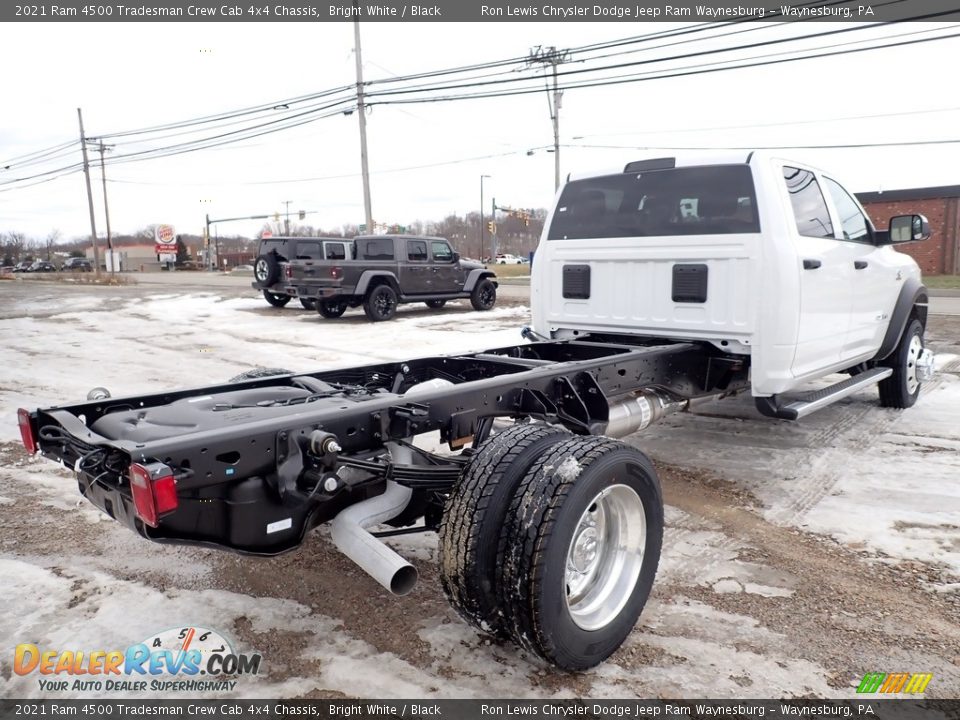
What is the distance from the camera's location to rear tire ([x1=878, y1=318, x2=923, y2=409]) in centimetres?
659

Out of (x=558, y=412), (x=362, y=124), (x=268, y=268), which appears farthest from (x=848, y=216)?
(x=362, y=124)

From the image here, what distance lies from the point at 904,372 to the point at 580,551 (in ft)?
17.4

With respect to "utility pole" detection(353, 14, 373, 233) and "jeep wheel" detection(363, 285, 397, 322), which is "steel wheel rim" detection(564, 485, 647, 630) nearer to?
"jeep wheel" detection(363, 285, 397, 322)

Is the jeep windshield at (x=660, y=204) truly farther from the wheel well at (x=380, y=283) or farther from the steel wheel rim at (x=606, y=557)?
the wheel well at (x=380, y=283)

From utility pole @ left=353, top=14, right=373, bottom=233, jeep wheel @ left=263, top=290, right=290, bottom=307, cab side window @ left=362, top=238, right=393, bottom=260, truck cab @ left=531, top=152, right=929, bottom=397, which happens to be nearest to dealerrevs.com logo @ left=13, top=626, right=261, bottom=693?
truck cab @ left=531, top=152, right=929, bottom=397

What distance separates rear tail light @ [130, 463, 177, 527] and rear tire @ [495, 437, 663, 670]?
115 cm

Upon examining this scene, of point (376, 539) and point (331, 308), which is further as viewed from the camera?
point (331, 308)

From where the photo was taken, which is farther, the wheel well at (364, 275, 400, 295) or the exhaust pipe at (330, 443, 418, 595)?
the wheel well at (364, 275, 400, 295)

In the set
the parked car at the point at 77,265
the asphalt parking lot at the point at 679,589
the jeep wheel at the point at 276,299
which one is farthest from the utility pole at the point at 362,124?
the parked car at the point at 77,265

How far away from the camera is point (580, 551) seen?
2.82m

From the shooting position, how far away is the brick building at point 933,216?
30.9 metres

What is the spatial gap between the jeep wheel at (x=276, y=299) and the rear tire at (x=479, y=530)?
17290 mm

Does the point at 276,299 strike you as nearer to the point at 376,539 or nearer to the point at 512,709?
the point at 376,539

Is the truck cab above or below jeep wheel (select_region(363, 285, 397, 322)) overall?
above
